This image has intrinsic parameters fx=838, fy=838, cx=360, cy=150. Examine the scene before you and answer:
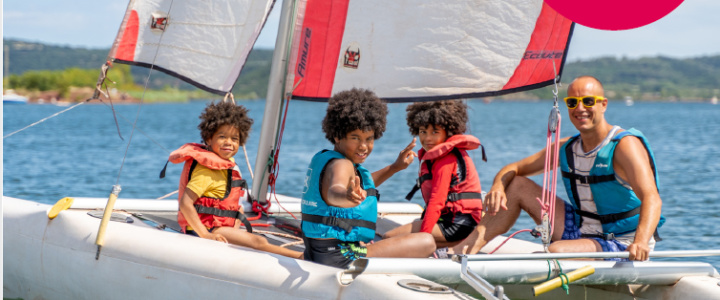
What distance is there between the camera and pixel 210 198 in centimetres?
446

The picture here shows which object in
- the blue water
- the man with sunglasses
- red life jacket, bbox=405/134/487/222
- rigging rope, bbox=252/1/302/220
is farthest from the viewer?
the blue water

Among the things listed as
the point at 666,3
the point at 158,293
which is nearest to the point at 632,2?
the point at 666,3

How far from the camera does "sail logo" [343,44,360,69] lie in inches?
207

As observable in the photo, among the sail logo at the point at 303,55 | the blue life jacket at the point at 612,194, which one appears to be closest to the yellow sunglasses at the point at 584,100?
the blue life jacket at the point at 612,194

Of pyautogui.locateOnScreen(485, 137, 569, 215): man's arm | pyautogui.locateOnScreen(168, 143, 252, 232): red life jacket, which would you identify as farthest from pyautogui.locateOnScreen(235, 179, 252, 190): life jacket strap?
pyautogui.locateOnScreen(485, 137, 569, 215): man's arm

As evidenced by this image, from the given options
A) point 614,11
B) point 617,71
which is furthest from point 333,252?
point 617,71

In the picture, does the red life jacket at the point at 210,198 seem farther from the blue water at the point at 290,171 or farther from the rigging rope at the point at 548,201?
the rigging rope at the point at 548,201

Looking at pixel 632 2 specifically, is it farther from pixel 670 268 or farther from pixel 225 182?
pixel 225 182

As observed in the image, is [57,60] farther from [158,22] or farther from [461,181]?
[461,181]

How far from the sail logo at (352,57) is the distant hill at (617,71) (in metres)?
79.1

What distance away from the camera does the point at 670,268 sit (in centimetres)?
364

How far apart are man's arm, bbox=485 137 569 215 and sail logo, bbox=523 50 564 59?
0.68 m

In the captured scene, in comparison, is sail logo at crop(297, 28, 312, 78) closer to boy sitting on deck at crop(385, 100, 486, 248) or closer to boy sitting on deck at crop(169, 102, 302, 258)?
boy sitting on deck at crop(169, 102, 302, 258)

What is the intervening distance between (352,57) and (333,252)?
1906mm
